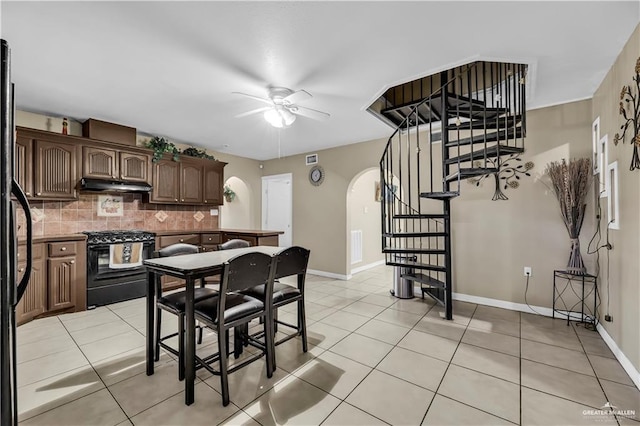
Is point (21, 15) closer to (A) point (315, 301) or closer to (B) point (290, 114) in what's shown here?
(B) point (290, 114)

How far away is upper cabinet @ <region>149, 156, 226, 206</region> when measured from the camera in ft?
15.8

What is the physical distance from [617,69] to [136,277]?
19.3 feet

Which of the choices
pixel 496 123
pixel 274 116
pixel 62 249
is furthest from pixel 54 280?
pixel 496 123

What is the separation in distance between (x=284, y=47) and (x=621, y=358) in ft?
12.2

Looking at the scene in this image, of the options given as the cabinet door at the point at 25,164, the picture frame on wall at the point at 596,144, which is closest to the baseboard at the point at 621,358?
the picture frame on wall at the point at 596,144

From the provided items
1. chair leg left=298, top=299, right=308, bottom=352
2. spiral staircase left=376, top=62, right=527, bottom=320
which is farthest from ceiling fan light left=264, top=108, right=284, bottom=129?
chair leg left=298, top=299, right=308, bottom=352

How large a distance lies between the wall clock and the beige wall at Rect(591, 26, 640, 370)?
158 inches

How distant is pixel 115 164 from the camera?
4262 millimetres

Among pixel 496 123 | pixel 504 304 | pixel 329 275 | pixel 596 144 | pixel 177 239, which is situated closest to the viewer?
pixel 496 123

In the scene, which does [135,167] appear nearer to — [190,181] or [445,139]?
[190,181]

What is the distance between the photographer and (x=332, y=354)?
255 cm

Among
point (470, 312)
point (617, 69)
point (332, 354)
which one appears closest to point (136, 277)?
point (332, 354)

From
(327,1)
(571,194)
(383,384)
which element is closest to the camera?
(327,1)

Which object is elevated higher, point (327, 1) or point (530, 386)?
point (327, 1)
